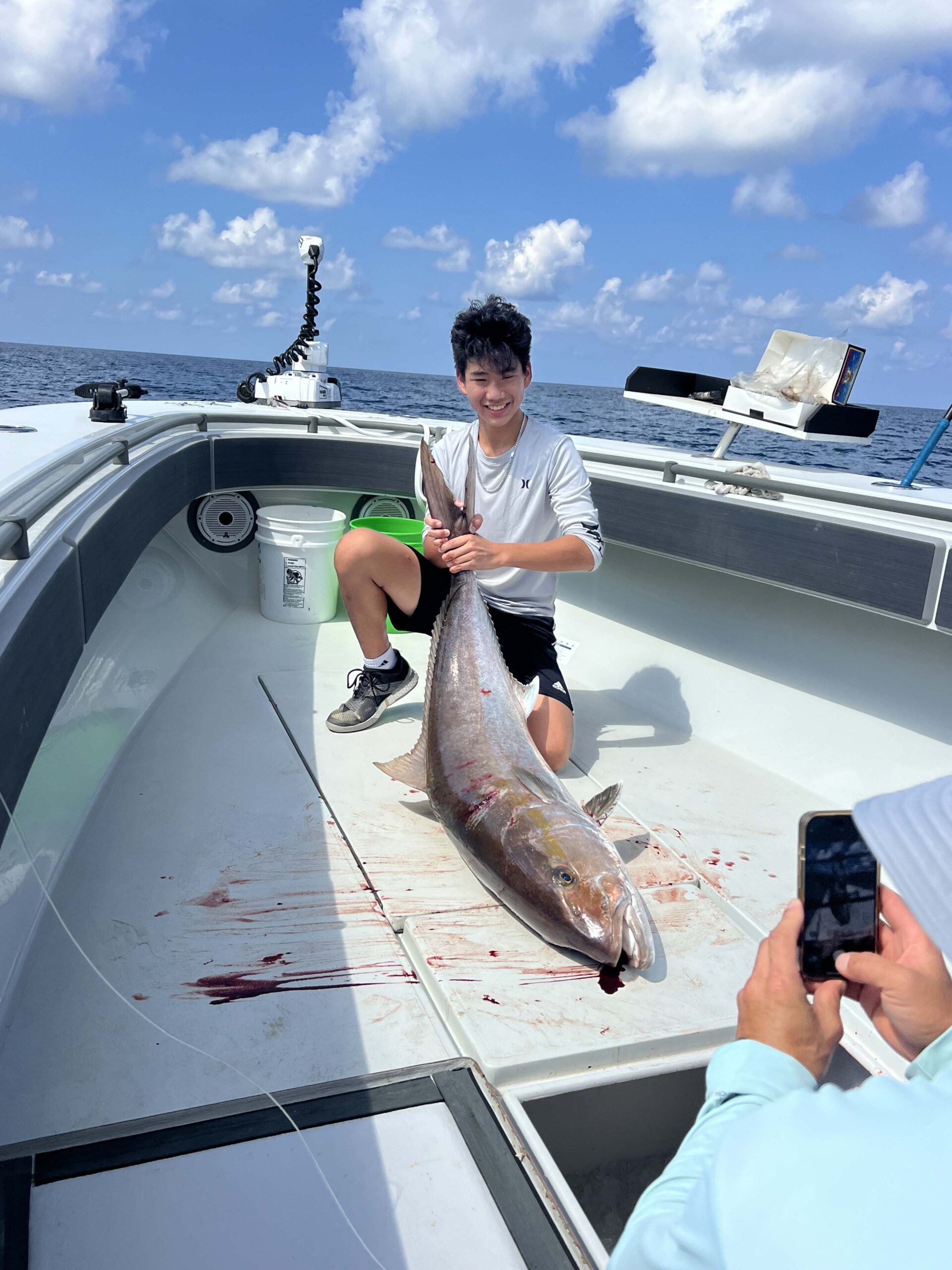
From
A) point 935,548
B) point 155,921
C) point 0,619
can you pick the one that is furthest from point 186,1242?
point 935,548

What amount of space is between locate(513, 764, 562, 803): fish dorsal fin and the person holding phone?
1.27 m

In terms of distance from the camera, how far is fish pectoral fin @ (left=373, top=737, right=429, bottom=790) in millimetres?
A: 2641

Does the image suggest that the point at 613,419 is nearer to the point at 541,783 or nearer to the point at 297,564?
the point at 297,564

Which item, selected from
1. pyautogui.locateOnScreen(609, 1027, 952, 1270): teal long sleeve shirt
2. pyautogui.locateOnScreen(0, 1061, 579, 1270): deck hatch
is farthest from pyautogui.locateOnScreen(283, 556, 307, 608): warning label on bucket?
pyautogui.locateOnScreen(609, 1027, 952, 1270): teal long sleeve shirt

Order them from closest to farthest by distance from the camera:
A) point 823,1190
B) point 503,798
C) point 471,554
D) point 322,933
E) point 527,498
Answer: point 823,1190
point 322,933
point 503,798
point 471,554
point 527,498

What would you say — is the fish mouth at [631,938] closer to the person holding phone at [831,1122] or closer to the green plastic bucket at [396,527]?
the person holding phone at [831,1122]

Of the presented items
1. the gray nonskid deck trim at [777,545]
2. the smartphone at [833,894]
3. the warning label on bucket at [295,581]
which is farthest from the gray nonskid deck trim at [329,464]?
the smartphone at [833,894]

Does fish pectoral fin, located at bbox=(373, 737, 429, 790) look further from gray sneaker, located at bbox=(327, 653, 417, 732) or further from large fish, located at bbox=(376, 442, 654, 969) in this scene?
gray sneaker, located at bbox=(327, 653, 417, 732)

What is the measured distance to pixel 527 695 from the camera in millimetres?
2881

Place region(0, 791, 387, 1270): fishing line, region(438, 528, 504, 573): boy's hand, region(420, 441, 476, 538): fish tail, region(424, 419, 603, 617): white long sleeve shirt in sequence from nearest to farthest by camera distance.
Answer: region(0, 791, 387, 1270): fishing line
region(438, 528, 504, 573): boy's hand
region(420, 441, 476, 538): fish tail
region(424, 419, 603, 617): white long sleeve shirt

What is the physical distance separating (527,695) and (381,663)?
0.79m

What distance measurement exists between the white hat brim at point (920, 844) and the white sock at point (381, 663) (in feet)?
9.07

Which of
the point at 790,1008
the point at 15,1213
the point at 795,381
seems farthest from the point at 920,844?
the point at 795,381

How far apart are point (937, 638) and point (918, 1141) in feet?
9.39
